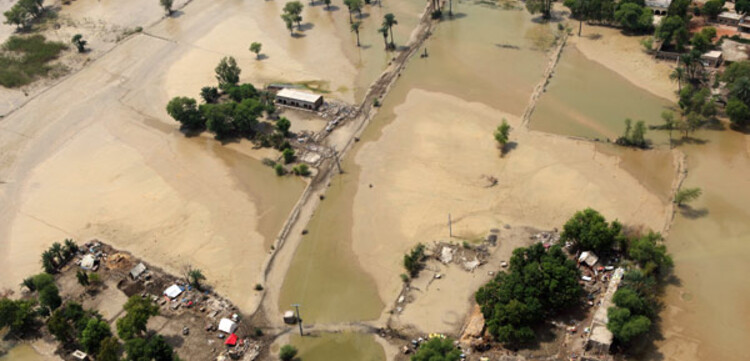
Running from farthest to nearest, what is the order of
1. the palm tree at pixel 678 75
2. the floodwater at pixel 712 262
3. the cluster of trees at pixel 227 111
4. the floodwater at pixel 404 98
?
the palm tree at pixel 678 75, the cluster of trees at pixel 227 111, the floodwater at pixel 404 98, the floodwater at pixel 712 262

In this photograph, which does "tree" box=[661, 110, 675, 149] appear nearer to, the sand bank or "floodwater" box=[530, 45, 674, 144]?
"floodwater" box=[530, 45, 674, 144]

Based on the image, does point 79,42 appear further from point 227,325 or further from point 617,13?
point 617,13

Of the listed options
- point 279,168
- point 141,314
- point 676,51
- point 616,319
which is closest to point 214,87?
point 279,168

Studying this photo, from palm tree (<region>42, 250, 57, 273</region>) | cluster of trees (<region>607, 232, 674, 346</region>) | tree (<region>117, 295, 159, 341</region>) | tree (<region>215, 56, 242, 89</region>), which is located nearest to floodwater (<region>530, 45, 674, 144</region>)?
cluster of trees (<region>607, 232, 674, 346</region>)

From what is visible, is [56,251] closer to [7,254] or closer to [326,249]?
[7,254]

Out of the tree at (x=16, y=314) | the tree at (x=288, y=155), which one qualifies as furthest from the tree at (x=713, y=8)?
the tree at (x=16, y=314)

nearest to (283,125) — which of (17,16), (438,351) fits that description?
(438,351)

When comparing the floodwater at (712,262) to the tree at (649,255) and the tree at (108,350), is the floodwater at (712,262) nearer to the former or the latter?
the tree at (649,255)
